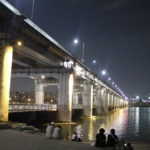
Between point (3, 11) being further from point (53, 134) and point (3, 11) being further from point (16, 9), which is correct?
point (53, 134)

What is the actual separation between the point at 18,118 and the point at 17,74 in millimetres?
16766

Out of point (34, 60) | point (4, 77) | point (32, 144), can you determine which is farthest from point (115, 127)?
point (32, 144)

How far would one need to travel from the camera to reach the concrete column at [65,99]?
56056 mm

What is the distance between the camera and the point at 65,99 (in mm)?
56594

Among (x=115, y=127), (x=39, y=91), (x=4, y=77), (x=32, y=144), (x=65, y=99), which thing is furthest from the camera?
(x=39, y=91)

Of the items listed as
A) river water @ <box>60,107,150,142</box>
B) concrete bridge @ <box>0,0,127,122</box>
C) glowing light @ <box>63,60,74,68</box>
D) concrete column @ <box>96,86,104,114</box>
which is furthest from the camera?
concrete column @ <box>96,86,104,114</box>

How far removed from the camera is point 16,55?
51188 mm

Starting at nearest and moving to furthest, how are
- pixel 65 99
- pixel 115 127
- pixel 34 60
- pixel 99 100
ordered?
pixel 115 127 < pixel 65 99 < pixel 34 60 < pixel 99 100

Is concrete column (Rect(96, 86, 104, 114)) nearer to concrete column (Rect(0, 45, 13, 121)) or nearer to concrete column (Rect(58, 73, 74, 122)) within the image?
concrete column (Rect(58, 73, 74, 122))

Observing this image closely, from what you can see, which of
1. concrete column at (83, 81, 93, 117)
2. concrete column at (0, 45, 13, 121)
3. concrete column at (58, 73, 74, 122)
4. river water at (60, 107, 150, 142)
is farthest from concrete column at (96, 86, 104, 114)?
concrete column at (0, 45, 13, 121)

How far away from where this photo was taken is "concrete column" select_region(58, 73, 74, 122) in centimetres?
5606

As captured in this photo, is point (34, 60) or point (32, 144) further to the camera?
point (34, 60)

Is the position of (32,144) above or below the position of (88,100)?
below

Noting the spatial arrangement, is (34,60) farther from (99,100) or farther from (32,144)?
(99,100)
